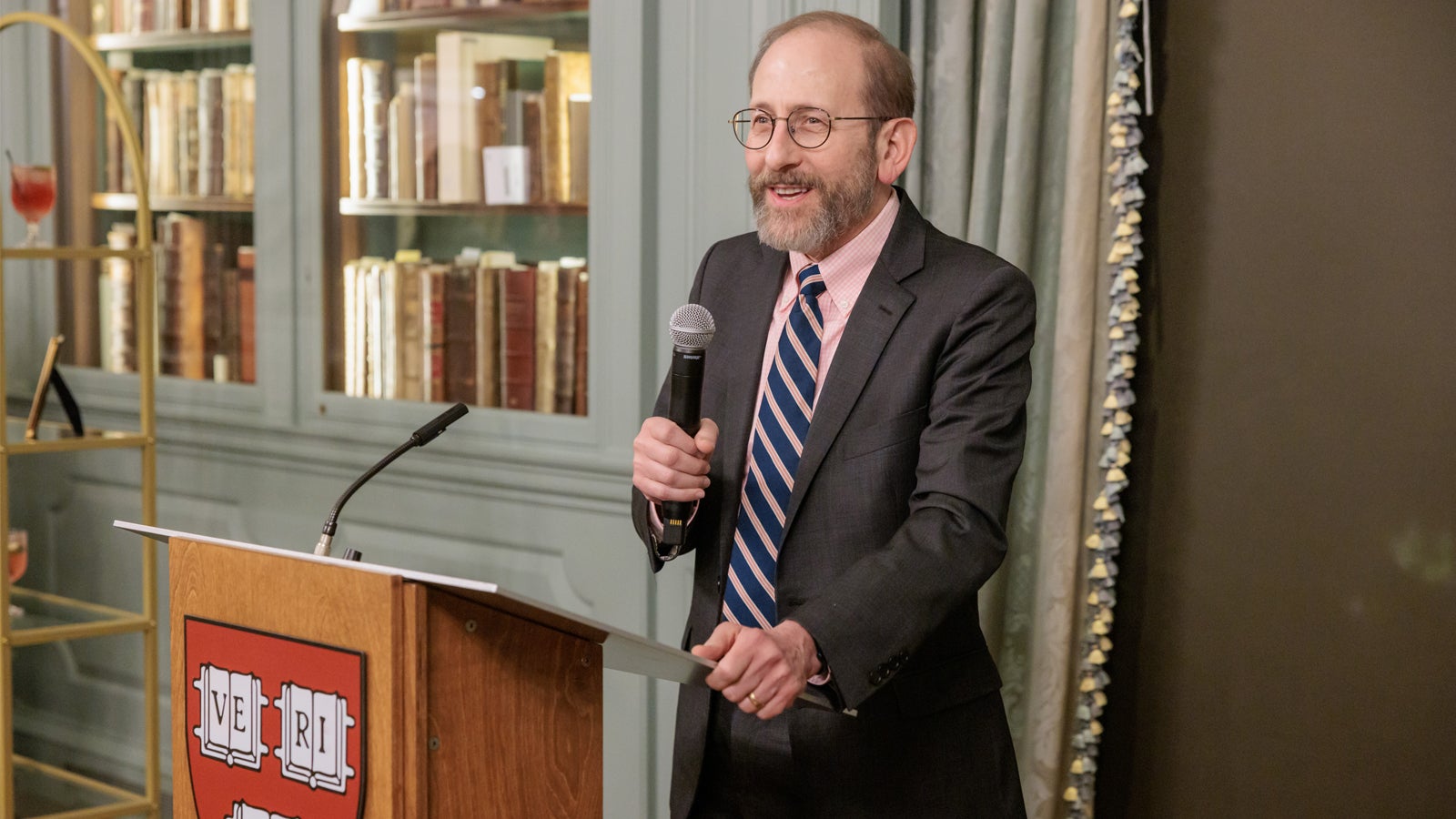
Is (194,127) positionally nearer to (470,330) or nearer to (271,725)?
(470,330)

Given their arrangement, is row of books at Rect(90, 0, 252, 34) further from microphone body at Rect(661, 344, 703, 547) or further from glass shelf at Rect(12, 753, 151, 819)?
microphone body at Rect(661, 344, 703, 547)

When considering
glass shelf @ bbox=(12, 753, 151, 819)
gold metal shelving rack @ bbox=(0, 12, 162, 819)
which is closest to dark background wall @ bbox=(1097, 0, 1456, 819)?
gold metal shelving rack @ bbox=(0, 12, 162, 819)

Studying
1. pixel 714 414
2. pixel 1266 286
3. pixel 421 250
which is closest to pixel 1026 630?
pixel 1266 286

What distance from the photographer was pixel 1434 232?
2.12 m

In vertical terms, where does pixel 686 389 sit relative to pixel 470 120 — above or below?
below

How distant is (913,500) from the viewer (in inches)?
62.2

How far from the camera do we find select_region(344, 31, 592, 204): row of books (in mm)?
3023

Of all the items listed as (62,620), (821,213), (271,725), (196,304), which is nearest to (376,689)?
(271,725)

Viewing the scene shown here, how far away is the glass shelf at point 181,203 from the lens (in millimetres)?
3701

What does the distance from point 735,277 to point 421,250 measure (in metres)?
1.68

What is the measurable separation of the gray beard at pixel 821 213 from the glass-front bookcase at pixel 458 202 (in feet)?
4.36

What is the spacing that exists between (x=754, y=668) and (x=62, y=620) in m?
3.51

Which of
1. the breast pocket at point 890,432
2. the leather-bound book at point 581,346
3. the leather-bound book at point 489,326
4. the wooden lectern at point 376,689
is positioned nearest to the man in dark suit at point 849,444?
the breast pocket at point 890,432

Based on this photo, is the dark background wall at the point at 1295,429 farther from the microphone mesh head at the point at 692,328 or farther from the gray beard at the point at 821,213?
the microphone mesh head at the point at 692,328
